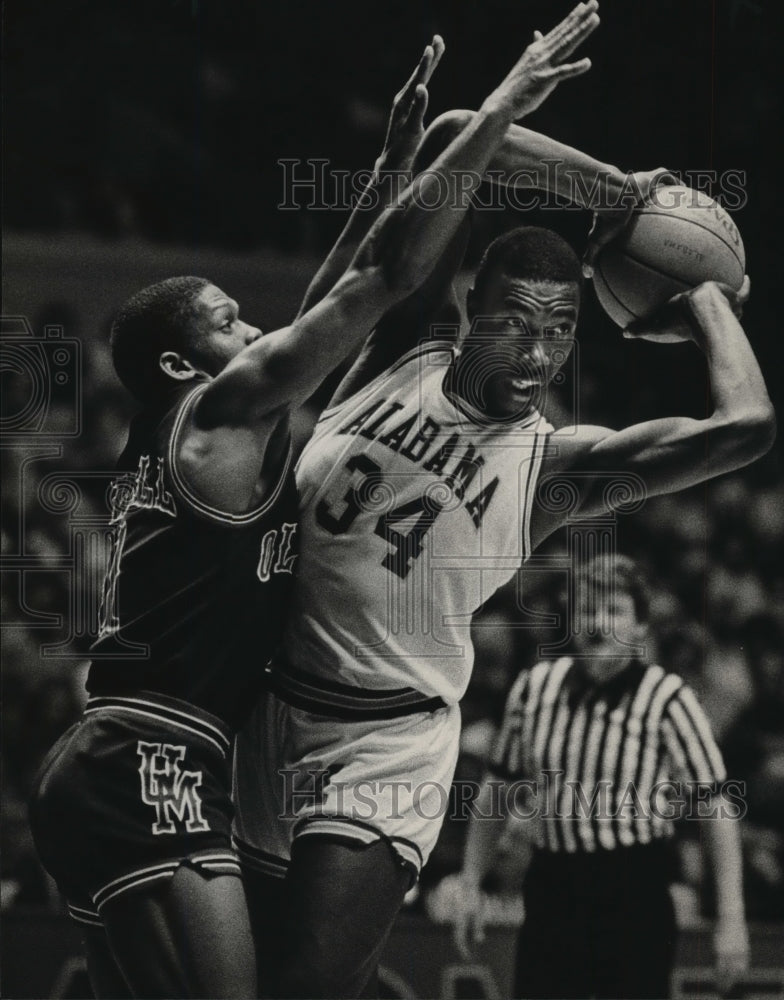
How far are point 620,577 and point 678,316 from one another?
2.46 ft

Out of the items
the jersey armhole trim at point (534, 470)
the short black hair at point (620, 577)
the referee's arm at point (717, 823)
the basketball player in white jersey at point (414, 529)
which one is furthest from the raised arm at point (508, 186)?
the referee's arm at point (717, 823)

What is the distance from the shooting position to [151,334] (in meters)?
3.54

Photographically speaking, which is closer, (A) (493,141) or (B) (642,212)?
(A) (493,141)

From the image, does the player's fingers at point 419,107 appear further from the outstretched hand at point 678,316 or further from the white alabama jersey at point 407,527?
the outstretched hand at point 678,316

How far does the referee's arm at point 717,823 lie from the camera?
3861 mm

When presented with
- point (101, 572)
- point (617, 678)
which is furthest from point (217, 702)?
point (617, 678)

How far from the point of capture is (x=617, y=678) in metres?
3.89

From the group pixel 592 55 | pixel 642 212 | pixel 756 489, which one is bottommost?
pixel 756 489

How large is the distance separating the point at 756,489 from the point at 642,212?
852mm

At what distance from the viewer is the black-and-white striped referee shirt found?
3.81 m

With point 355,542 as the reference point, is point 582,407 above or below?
above

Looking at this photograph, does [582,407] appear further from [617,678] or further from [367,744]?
[367,744]

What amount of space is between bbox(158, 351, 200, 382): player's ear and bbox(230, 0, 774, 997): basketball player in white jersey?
35 centimetres

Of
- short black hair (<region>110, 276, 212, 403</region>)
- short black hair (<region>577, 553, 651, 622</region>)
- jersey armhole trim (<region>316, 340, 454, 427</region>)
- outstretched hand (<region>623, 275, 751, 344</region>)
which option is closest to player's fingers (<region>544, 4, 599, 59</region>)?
outstretched hand (<region>623, 275, 751, 344</region>)
